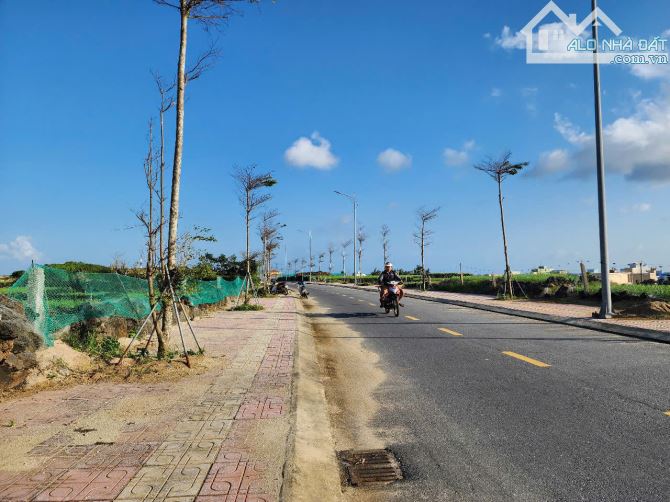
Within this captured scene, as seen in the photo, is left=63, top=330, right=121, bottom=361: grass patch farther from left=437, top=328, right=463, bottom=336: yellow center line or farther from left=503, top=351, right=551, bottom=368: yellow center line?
left=437, top=328, right=463, bottom=336: yellow center line

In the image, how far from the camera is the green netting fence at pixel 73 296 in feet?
24.4

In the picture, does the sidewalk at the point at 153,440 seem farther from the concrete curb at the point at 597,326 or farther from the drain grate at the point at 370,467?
the concrete curb at the point at 597,326

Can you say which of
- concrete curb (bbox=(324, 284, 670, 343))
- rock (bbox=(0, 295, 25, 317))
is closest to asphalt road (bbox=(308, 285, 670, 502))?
concrete curb (bbox=(324, 284, 670, 343))

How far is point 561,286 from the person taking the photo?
1006 inches

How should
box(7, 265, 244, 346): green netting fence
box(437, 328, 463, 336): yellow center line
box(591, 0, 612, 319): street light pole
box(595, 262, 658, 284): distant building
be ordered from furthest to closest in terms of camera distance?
box(595, 262, 658, 284): distant building
box(591, 0, 612, 319): street light pole
box(437, 328, 463, 336): yellow center line
box(7, 265, 244, 346): green netting fence

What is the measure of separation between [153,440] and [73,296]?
18.1 ft

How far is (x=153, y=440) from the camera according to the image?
435 centimetres

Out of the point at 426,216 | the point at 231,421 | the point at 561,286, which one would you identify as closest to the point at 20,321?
the point at 231,421

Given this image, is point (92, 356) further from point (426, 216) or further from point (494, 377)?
point (426, 216)

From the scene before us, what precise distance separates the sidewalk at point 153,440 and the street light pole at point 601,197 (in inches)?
428

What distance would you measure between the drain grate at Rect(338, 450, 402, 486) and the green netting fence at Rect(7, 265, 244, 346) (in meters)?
5.14

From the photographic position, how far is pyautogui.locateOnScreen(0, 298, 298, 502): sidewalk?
3.36 meters

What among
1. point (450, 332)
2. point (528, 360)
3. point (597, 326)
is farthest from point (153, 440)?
point (597, 326)

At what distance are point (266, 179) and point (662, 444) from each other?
21530 mm
